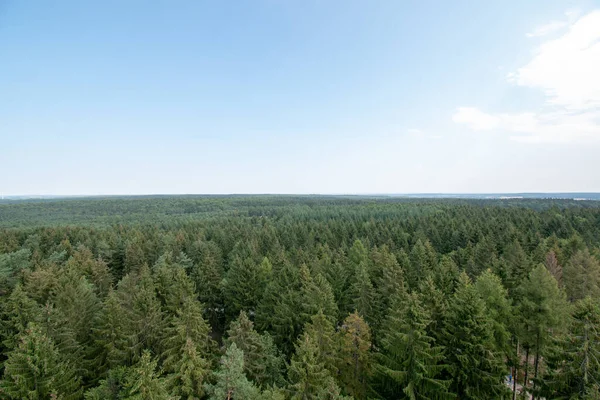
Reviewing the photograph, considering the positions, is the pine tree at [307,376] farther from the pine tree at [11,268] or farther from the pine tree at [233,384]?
the pine tree at [11,268]

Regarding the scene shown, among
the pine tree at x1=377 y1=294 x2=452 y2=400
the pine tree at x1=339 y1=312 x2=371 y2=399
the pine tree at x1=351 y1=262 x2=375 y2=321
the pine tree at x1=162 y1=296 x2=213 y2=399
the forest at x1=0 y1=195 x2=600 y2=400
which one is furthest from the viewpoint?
the pine tree at x1=351 y1=262 x2=375 y2=321

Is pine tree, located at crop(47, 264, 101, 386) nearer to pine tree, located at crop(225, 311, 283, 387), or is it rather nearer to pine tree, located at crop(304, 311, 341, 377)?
pine tree, located at crop(225, 311, 283, 387)

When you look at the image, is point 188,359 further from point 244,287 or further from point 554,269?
point 554,269

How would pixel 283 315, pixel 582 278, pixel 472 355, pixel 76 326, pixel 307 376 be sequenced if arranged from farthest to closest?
pixel 582 278
pixel 283 315
pixel 76 326
pixel 472 355
pixel 307 376

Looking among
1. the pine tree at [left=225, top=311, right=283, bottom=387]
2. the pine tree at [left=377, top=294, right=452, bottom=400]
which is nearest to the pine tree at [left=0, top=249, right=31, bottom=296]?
the pine tree at [left=225, top=311, right=283, bottom=387]

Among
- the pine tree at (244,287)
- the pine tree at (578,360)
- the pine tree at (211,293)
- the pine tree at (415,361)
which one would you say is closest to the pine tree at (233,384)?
the pine tree at (415,361)

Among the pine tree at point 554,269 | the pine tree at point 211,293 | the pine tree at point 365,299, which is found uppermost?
the pine tree at point 554,269

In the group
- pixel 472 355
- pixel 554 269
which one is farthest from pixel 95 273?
pixel 554 269
